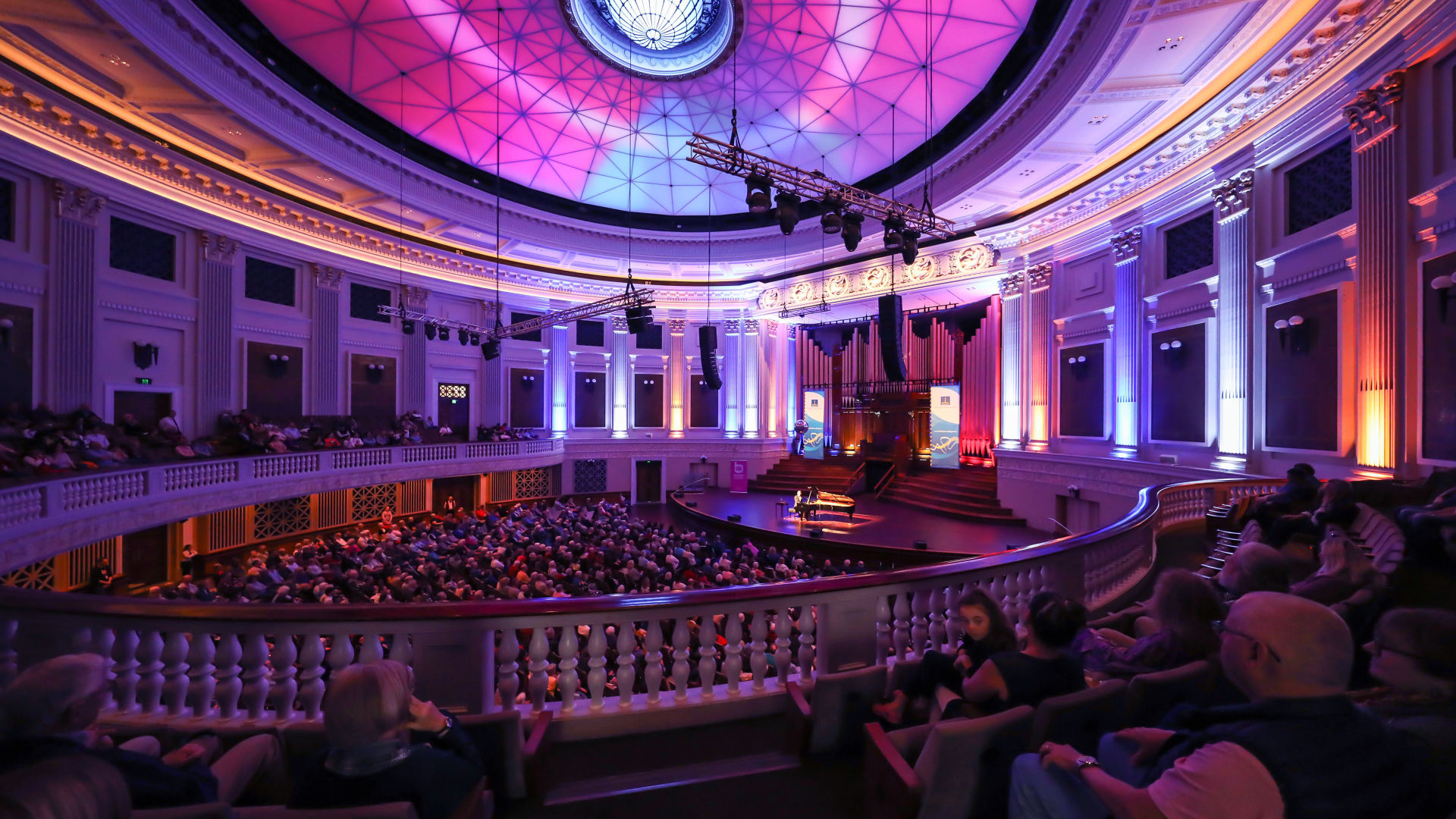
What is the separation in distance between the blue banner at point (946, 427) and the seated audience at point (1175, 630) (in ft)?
43.8

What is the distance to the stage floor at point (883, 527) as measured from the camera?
10.3 meters

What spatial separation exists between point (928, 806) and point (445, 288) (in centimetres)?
1707

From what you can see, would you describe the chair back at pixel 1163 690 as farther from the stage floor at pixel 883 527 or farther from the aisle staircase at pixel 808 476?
the aisle staircase at pixel 808 476

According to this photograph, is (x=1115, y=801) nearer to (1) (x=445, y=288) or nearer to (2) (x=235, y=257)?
(2) (x=235, y=257)

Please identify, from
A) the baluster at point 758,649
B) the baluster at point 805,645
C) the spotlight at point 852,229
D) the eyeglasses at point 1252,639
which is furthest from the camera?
the spotlight at point 852,229

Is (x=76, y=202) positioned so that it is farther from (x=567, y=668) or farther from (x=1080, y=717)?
(x=1080, y=717)

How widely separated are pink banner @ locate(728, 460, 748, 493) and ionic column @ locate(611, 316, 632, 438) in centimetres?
385

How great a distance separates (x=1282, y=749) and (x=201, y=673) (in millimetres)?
3515

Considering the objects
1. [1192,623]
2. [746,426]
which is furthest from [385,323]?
[1192,623]

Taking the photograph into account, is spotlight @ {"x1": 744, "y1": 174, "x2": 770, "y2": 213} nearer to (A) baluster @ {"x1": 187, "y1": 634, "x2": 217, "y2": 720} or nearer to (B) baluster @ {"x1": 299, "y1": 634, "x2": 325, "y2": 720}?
(B) baluster @ {"x1": 299, "y1": 634, "x2": 325, "y2": 720}

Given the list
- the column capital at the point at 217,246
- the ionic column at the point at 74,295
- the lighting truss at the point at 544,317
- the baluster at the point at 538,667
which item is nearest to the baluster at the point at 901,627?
Answer: the baluster at the point at 538,667

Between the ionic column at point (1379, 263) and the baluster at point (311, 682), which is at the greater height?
the ionic column at point (1379, 263)

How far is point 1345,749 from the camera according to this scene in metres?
1.18

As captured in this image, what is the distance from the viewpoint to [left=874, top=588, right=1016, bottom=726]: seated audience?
7.32 ft
